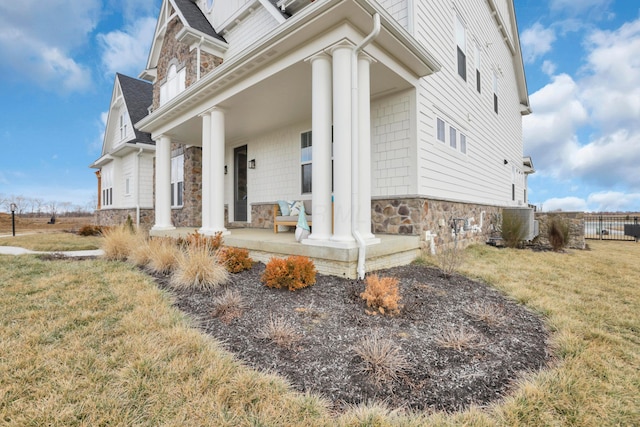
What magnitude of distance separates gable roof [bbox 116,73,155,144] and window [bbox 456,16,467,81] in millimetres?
11993

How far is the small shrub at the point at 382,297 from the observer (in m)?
2.93

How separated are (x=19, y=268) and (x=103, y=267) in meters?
1.47

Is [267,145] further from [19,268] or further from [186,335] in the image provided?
Answer: [186,335]

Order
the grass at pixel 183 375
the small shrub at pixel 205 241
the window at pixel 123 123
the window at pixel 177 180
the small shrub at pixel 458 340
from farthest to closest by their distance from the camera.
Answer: the window at pixel 123 123
the window at pixel 177 180
the small shrub at pixel 205 241
the small shrub at pixel 458 340
the grass at pixel 183 375

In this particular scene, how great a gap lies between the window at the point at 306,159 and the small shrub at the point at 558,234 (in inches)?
261

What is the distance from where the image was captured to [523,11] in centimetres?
1183

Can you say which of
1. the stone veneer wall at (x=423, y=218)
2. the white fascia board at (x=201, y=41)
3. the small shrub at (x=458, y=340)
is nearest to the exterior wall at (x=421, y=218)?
the stone veneer wall at (x=423, y=218)

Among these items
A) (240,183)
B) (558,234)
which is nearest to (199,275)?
(240,183)

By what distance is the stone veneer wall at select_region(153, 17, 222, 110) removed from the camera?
8977mm

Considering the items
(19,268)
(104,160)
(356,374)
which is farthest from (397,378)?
(104,160)

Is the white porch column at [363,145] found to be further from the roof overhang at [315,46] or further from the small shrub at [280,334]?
the small shrub at [280,334]

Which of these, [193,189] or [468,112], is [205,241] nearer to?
[193,189]

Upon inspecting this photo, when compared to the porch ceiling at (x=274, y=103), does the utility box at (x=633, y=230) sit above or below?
below

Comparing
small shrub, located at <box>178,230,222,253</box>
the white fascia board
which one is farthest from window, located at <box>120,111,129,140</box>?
small shrub, located at <box>178,230,222,253</box>
